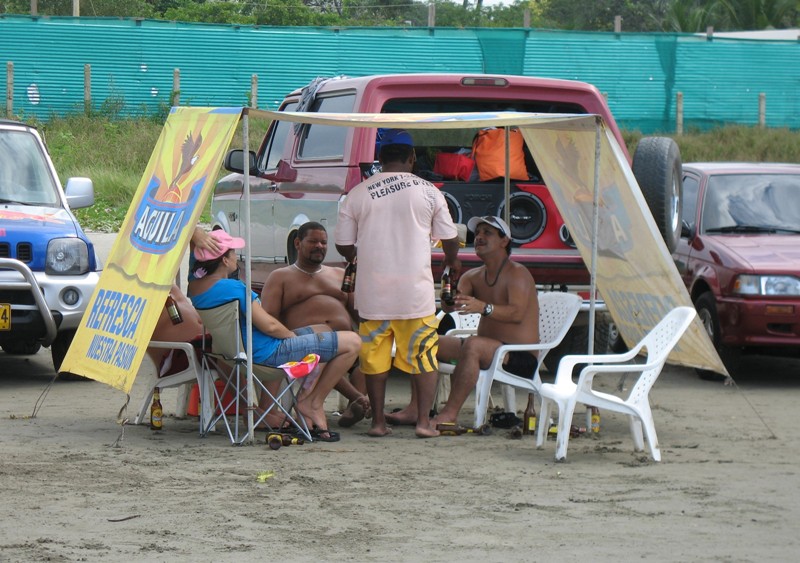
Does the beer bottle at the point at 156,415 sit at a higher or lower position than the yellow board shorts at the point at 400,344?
lower

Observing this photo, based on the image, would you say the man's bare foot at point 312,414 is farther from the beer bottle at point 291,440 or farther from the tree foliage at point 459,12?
the tree foliage at point 459,12

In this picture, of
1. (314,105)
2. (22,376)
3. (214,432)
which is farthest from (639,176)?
(22,376)

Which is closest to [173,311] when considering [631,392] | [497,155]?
[631,392]

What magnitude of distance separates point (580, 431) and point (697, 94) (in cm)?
2011

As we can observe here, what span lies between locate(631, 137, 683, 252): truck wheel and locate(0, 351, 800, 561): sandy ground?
1287 mm

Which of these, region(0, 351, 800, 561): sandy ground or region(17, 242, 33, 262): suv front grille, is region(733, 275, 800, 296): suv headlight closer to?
region(0, 351, 800, 561): sandy ground

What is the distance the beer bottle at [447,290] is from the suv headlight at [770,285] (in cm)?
286

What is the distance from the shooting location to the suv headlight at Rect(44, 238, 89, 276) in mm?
9633

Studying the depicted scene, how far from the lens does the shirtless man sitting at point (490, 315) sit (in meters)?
7.91

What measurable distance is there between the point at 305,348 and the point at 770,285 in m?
3.86

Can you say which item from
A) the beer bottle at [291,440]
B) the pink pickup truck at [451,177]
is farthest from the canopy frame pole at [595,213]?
the beer bottle at [291,440]

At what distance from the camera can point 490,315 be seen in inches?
313

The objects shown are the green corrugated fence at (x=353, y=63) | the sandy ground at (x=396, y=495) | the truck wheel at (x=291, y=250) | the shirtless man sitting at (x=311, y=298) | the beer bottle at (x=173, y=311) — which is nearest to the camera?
the sandy ground at (x=396, y=495)

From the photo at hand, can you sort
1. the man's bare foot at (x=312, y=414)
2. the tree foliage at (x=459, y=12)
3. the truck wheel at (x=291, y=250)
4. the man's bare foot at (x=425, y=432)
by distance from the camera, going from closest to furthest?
1. the man's bare foot at (x=312, y=414)
2. the man's bare foot at (x=425, y=432)
3. the truck wheel at (x=291, y=250)
4. the tree foliage at (x=459, y=12)
